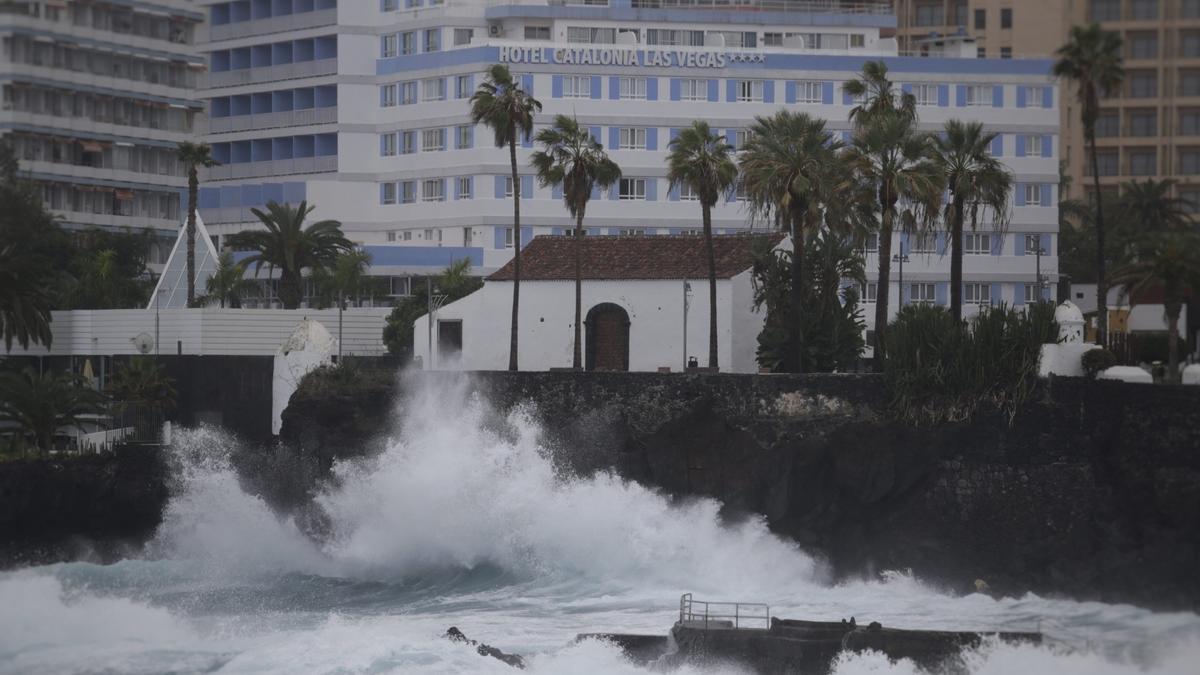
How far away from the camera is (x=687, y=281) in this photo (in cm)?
6525

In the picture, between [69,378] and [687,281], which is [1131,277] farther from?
[69,378]

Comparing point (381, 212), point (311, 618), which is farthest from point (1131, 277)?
point (381, 212)

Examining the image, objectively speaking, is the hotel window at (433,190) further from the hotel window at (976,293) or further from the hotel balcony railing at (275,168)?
the hotel window at (976,293)

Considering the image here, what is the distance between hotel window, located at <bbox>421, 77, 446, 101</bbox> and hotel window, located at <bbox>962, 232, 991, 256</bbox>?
2694 centimetres

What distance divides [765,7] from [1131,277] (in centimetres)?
3904

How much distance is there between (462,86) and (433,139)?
11.1ft

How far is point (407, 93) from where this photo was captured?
9256 centimetres

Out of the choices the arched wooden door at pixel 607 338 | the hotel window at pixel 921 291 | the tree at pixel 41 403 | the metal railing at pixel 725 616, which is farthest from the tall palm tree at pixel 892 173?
the hotel window at pixel 921 291

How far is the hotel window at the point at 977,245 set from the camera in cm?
8944

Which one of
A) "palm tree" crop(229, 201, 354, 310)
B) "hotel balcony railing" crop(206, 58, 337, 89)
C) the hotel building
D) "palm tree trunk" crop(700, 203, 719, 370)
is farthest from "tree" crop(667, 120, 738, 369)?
the hotel building

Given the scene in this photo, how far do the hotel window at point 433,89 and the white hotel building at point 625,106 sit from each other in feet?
0.28

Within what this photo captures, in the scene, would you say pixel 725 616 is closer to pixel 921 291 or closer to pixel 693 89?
pixel 921 291

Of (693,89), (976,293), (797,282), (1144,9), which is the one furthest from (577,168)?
(976,293)

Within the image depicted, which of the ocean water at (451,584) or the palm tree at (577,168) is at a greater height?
the palm tree at (577,168)
